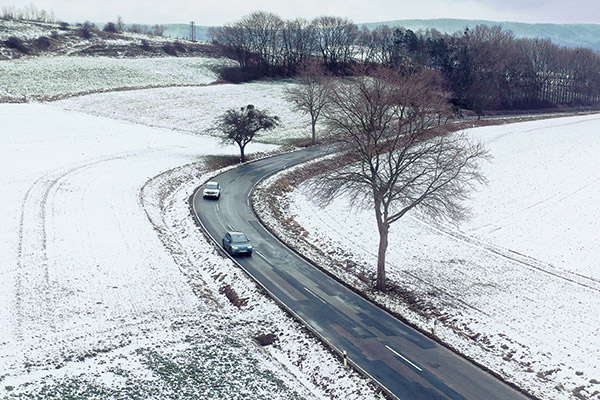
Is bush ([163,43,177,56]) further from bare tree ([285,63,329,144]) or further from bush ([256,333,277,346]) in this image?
bush ([256,333,277,346])

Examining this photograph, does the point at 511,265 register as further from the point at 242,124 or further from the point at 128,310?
the point at 242,124

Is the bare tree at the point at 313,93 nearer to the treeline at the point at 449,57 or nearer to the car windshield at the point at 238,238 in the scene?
the treeline at the point at 449,57

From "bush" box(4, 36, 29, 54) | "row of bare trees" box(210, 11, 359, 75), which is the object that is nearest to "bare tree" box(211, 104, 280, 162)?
"bush" box(4, 36, 29, 54)

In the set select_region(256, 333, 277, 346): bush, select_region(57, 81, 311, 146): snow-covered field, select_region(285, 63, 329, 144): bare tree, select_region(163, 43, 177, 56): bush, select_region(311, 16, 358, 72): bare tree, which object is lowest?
select_region(256, 333, 277, 346): bush

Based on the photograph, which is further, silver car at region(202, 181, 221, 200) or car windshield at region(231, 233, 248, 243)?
silver car at region(202, 181, 221, 200)

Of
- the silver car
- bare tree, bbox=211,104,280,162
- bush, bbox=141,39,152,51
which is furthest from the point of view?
bush, bbox=141,39,152,51

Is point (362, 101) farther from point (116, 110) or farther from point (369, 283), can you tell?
point (116, 110)

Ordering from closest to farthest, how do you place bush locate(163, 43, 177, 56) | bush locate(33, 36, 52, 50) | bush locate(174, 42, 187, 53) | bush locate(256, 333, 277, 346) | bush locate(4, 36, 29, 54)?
bush locate(256, 333, 277, 346) < bush locate(4, 36, 29, 54) < bush locate(33, 36, 52, 50) < bush locate(163, 43, 177, 56) < bush locate(174, 42, 187, 53)
